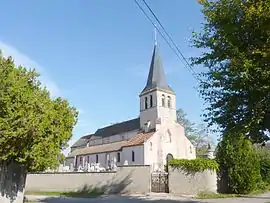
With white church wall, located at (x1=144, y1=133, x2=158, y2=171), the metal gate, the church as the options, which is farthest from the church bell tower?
the metal gate

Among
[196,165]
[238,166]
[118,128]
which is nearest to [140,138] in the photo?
[118,128]

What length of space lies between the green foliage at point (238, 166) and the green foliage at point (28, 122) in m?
12.3

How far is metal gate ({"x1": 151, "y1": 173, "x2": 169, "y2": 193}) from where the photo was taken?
73.5 ft

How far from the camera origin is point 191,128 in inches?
2665

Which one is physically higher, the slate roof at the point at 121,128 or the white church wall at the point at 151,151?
the slate roof at the point at 121,128

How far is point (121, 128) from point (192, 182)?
36601 millimetres

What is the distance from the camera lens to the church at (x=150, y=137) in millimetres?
45594

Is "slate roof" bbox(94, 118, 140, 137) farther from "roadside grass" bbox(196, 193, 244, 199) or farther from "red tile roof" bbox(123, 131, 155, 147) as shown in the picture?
"roadside grass" bbox(196, 193, 244, 199)

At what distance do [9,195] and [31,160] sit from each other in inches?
92.2

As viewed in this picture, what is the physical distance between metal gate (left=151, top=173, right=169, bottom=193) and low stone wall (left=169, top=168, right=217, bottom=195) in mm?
521

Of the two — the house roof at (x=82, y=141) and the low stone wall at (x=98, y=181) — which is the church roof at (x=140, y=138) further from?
the house roof at (x=82, y=141)

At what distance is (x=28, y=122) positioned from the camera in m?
10.6

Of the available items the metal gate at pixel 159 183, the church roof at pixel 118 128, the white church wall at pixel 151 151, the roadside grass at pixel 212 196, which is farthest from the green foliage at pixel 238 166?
the church roof at pixel 118 128

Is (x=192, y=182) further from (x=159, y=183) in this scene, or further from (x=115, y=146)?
(x=115, y=146)
